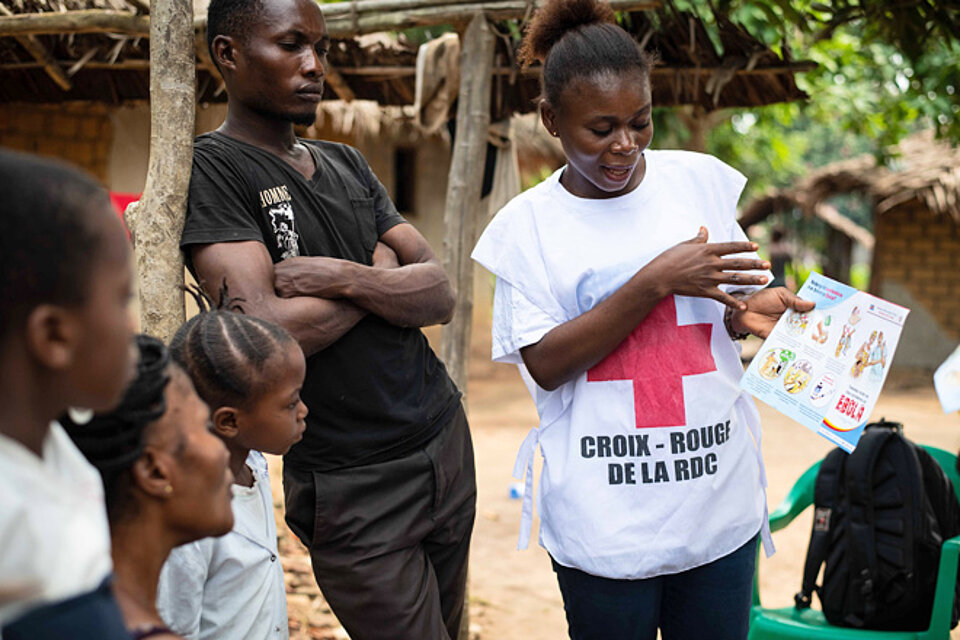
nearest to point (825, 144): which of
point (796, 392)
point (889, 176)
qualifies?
Result: point (889, 176)

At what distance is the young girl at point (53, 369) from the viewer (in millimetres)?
834

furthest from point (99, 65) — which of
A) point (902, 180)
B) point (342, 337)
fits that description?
point (902, 180)

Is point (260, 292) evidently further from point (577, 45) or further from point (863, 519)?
point (863, 519)

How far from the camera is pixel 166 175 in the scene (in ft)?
6.43

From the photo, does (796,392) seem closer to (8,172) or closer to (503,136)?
(8,172)

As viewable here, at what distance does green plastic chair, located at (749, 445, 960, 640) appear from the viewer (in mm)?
2711

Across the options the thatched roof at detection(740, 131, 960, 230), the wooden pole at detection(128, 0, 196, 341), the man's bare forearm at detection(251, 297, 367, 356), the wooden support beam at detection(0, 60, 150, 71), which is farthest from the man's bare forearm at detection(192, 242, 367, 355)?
the thatched roof at detection(740, 131, 960, 230)

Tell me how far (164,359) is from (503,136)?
3.24 metres

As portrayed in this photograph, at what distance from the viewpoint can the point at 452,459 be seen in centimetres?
216

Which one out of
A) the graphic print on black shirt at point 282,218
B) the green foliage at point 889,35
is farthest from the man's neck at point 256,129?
the green foliage at point 889,35

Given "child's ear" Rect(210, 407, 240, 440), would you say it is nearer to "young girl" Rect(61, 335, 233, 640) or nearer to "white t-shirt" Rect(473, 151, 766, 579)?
"young girl" Rect(61, 335, 233, 640)

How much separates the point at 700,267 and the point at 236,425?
96 cm

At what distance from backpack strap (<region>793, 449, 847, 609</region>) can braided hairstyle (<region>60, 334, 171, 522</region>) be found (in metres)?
2.51

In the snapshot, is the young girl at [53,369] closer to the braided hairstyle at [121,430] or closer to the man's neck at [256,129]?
the braided hairstyle at [121,430]
